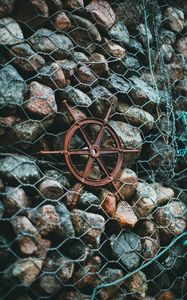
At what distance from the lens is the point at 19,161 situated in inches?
56.0

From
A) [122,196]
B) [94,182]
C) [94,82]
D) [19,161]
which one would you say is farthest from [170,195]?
[19,161]

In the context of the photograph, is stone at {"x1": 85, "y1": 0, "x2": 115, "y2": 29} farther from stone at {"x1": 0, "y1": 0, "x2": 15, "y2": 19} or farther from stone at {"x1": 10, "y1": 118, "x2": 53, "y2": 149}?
stone at {"x1": 10, "y1": 118, "x2": 53, "y2": 149}

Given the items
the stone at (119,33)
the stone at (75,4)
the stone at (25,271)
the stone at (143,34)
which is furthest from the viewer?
the stone at (143,34)

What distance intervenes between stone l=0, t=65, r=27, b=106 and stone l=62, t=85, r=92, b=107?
19 cm

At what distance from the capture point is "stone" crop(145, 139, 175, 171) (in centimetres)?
179

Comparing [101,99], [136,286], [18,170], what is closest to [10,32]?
[101,99]

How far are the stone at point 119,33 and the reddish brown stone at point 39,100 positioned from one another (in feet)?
1.75

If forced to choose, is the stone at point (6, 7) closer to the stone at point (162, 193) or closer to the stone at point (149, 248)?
the stone at point (162, 193)

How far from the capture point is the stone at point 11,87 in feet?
4.74

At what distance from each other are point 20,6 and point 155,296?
1364 mm

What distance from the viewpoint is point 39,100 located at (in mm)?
1510

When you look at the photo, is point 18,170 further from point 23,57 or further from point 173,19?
point 173,19

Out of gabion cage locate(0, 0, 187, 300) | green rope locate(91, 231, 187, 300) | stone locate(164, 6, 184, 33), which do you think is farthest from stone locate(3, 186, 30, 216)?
stone locate(164, 6, 184, 33)

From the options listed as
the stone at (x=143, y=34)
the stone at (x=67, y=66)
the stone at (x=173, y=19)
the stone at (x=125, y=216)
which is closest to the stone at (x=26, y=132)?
the stone at (x=67, y=66)
